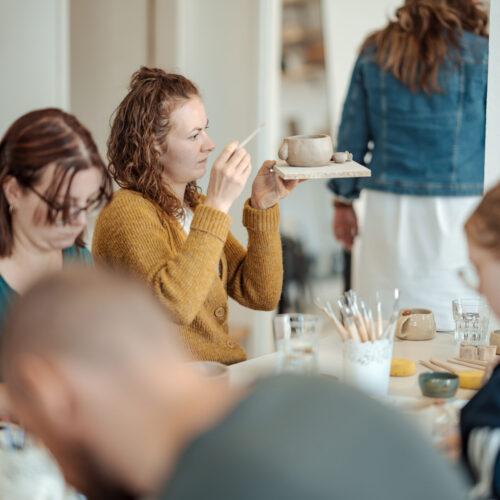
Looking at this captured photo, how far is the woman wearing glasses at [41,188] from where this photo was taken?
1277 millimetres

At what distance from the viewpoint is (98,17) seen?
3.50m

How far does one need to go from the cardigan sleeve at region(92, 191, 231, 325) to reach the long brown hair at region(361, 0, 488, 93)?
0.94 metres

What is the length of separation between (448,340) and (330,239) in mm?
2295

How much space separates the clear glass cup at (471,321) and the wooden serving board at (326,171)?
33 cm

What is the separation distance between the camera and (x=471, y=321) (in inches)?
58.3

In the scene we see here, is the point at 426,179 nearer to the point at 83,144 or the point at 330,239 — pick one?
the point at 83,144

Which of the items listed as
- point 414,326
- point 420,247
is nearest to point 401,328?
point 414,326

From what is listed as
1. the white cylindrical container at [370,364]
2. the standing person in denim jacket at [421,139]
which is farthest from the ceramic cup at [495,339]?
the standing person in denim jacket at [421,139]

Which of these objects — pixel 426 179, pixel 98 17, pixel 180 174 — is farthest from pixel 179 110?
pixel 98 17

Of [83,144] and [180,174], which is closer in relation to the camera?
[83,144]

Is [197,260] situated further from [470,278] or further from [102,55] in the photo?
[102,55]

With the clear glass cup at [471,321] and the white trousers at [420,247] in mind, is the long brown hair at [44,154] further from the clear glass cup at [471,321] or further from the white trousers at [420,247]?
the white trousers at [420,247]

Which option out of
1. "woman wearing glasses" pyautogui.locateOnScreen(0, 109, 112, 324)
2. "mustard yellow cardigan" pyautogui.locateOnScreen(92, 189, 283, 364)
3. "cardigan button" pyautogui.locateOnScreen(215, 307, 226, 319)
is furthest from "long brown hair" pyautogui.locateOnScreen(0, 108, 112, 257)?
"cardigan button" pyautogui.locateOnScreen(215, 307, 226, 319)

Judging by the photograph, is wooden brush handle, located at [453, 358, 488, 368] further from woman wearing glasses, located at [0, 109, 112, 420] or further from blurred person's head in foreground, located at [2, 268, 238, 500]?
blurred person's head in foreground, located at [2, 268, 238, 500]
